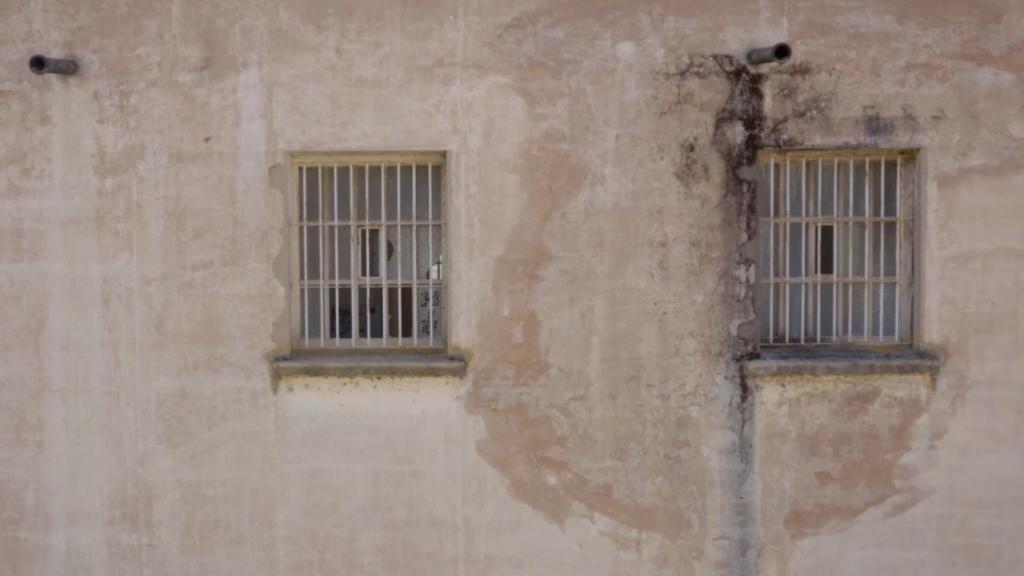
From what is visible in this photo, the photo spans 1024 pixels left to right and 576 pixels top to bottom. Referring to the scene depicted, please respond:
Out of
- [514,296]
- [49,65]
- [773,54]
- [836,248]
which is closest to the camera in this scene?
[773,54]

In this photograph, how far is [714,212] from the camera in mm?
5340

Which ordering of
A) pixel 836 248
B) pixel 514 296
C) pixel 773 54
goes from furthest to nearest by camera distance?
pixel 836 248 < pixel 514 296 < pixel 773 54

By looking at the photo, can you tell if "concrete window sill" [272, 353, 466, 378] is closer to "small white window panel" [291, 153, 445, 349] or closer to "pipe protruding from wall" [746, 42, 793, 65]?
"small white window panel" [291, 153, 445, 349]

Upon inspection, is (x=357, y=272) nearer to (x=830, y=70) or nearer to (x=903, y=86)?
(x=830, y=70)

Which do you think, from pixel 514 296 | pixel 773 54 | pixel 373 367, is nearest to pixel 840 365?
pixel 773 54

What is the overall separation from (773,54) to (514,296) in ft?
7.06

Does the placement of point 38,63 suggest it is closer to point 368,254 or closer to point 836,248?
point 368,254

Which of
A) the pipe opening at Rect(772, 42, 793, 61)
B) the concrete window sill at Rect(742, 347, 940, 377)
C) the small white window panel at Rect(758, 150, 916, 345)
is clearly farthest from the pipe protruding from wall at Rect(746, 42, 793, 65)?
the concrete window sill at Rect(742, 347, 940, 377)

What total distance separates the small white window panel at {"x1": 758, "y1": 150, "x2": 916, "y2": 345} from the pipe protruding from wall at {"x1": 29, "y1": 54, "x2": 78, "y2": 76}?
442 centimetres

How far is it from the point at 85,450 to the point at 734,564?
4.24 meters

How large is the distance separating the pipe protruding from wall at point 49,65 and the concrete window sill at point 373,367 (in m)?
2.24

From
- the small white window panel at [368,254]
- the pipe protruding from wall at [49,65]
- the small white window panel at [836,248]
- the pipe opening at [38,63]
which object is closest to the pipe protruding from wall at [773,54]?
the small white window panel at [836,248]

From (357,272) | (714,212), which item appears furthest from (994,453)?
(357,272)

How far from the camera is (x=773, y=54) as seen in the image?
5.13 m
